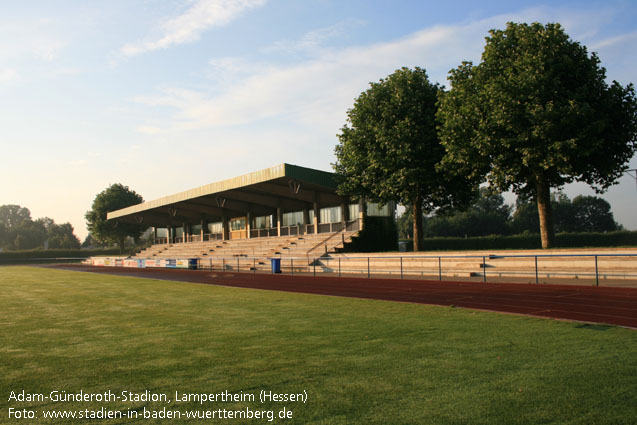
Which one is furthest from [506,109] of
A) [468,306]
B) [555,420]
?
[555,420]

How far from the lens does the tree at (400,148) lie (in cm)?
2767

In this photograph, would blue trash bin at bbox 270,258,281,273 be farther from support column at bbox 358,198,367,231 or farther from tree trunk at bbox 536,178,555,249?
tree trunk at bbox 536,178,555,249

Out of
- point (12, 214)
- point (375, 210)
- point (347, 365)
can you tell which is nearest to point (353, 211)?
point (375, 210)

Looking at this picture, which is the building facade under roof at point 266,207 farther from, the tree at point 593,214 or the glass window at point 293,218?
the tree at point 593,214

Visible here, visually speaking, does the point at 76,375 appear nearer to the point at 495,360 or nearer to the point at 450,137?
the point at 495,360

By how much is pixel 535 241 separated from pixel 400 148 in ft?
98.9

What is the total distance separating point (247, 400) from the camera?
15.2 ft

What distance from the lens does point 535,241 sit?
50.3m

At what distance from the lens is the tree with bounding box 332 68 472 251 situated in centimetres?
2767

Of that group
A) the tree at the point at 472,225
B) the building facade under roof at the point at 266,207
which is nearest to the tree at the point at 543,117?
the building facade under roof at the point at 266,207

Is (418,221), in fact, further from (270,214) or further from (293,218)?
(270,214)

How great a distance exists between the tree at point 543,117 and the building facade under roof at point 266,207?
10944mm

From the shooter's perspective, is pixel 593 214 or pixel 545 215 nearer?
pixel 545 215

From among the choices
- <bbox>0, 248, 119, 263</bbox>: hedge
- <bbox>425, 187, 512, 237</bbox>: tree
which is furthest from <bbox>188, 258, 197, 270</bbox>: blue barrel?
<bbox>425, 187, 512, 237</bbox>: tree
